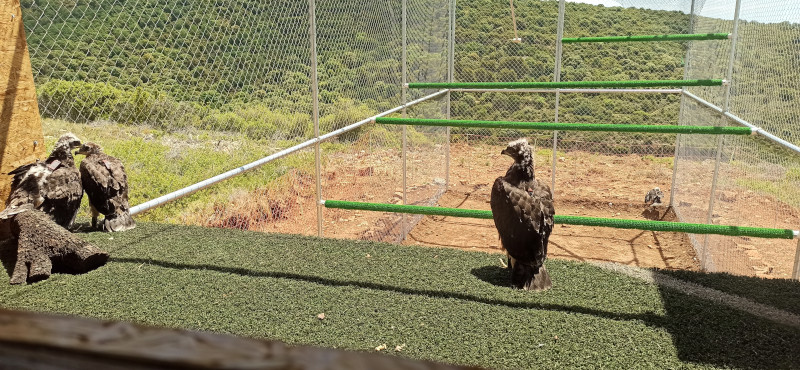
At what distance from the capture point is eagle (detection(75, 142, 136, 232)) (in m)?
2.99

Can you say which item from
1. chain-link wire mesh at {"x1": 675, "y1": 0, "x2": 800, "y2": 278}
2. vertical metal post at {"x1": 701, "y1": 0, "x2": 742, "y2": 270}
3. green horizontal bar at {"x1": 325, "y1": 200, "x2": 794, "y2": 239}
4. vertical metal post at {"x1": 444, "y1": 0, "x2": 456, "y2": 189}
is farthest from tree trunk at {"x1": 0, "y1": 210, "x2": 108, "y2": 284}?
vertical metal post at {"x1": 444, "y1": 0, "x2": 456, "y2": 189}

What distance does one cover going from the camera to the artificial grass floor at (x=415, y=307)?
2117mm

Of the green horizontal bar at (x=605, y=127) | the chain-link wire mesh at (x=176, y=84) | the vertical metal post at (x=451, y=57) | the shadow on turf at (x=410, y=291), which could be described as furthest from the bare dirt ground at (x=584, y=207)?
the shadow on turf at (x=410, y=291)

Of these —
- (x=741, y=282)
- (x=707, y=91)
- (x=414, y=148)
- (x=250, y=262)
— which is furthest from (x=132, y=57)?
(x=707, y=91)

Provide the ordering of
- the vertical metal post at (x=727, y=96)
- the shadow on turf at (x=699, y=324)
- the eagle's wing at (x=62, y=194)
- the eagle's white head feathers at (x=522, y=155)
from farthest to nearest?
1. the vertical metal post at (x=727, y=96)
2. the eagle's white head feathers at (x=522, y=155)
3. the eagle's wing at (x=62, y=194)
4. the shadow on turf at (x=699, y=324)

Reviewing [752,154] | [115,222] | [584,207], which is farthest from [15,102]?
[584,207]

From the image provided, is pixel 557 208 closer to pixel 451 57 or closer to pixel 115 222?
pixel 451 57

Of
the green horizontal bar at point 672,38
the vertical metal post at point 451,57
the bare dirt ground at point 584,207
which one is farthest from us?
the vertical metal post at point 451,57

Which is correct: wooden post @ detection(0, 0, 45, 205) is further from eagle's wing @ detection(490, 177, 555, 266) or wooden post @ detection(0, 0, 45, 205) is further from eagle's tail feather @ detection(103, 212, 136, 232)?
eagle's wing @ detection(490, 177, 555, 266)

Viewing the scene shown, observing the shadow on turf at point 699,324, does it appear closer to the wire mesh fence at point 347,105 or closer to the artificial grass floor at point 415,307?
the artificial grass floor at point 415,307

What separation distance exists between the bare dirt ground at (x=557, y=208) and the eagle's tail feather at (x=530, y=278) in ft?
7.42

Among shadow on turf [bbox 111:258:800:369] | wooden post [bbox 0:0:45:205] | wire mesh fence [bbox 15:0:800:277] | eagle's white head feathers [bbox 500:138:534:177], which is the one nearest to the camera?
shadow on turf [bbox 111:258:800:369]

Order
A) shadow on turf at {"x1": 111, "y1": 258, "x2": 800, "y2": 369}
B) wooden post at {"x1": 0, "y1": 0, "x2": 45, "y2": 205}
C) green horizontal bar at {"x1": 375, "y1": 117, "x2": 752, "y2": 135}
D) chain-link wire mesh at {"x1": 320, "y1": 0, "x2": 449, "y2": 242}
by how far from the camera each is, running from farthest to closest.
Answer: chain-link wire mesh at {"x1": 320, "y1": 0, "x2": 449, "y2": 242} < green horizontal bar at {"x1": 375, "y1": 117, "x2": 752, "y2": 135} < wooden post at {"x1": 0, "y1": 0, "x2": 45, "y2": 205} < shadow on turf at {"x1": 111, "y1": 258, "x2": 800, "y2": 369}

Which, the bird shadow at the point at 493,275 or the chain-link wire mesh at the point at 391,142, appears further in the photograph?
the chain-link wire mesh at the point at 391,142
